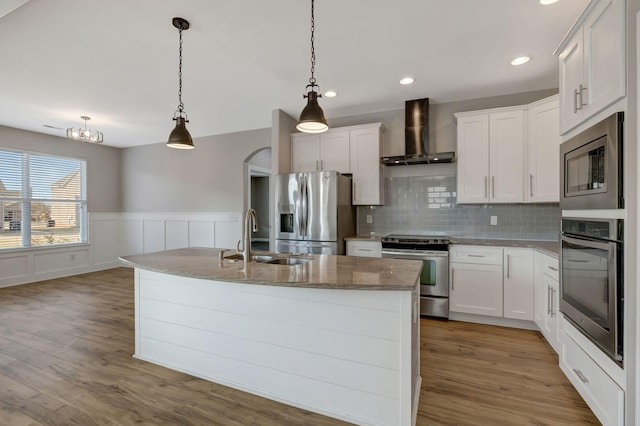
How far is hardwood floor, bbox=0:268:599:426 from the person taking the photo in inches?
71.8

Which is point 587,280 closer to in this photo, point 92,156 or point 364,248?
point 364,248

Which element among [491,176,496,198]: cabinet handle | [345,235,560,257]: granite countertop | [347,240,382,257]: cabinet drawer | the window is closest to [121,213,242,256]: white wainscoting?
the window

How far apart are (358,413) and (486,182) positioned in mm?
2943

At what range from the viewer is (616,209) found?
152 centimetres

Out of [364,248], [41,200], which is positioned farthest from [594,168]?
[41,200]

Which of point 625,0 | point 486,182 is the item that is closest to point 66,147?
point 486,182

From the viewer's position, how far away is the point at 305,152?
174 inches

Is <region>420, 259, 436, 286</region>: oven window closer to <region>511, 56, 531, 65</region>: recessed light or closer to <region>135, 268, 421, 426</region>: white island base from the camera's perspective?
<region>135, 268, 421, 426</region>: white island base

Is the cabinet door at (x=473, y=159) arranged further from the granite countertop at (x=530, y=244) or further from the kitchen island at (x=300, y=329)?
the kitchen island at (x=300, y=329)

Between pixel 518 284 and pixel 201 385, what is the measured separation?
3.15m

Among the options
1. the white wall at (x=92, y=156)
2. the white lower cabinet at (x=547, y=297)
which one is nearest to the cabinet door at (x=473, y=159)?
the white lower cabinet at (x=547, y=297)

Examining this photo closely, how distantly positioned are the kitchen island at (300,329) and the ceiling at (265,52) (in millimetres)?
1838

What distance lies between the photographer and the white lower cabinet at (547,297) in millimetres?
2572

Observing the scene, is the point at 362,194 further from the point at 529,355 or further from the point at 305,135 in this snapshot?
the point at 529,355
